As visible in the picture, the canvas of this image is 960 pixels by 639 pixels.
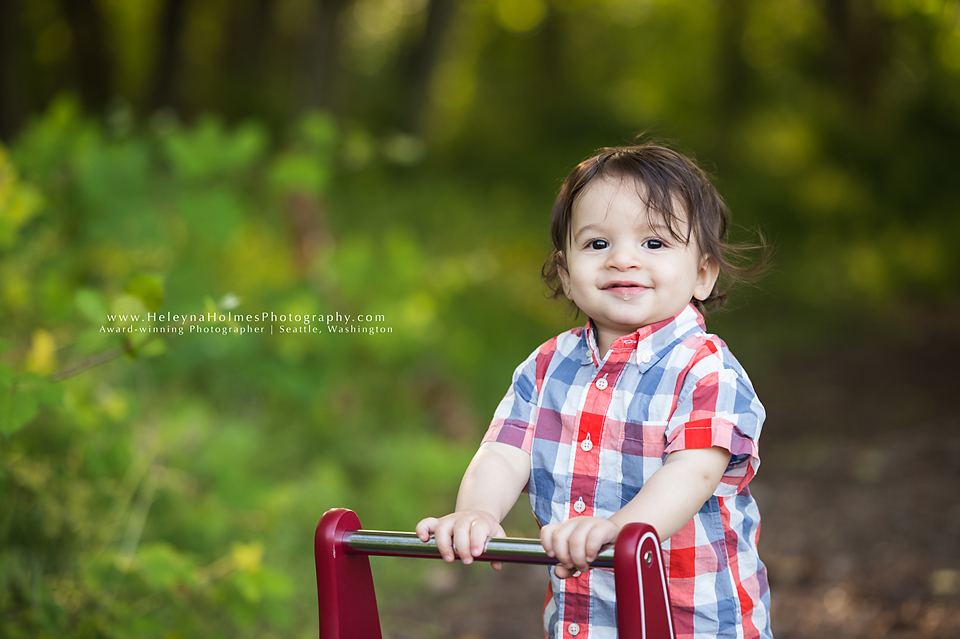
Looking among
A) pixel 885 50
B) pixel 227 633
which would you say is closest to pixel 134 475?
pixel 227 633

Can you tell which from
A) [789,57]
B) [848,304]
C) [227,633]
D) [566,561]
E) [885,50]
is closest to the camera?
[566,561]

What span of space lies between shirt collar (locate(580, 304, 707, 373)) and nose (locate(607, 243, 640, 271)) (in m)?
0.10

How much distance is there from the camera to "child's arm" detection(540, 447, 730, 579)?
3.36 feet

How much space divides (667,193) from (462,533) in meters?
0.58

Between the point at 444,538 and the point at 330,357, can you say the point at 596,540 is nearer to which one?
the point at 444,538

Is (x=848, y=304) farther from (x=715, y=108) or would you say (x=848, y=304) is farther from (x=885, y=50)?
(x=715, y=108)

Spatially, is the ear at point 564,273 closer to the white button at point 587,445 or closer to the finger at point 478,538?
the white button at point 587,445

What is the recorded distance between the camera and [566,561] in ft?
3.37

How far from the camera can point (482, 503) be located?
1.25m

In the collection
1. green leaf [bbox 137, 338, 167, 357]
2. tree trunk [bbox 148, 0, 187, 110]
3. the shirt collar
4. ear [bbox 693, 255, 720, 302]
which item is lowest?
the shirt collar

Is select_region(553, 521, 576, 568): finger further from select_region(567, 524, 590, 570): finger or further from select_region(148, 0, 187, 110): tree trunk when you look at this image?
select_region(148, 0, 187, 110): tree trunk

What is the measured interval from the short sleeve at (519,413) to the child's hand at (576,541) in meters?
0.31

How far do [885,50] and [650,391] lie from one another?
980 cm

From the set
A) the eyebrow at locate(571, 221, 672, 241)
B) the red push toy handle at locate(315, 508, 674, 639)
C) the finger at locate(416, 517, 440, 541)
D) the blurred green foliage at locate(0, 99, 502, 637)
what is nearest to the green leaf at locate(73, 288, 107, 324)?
the blurred green foliage at locate(0, 99, 502, 637)
